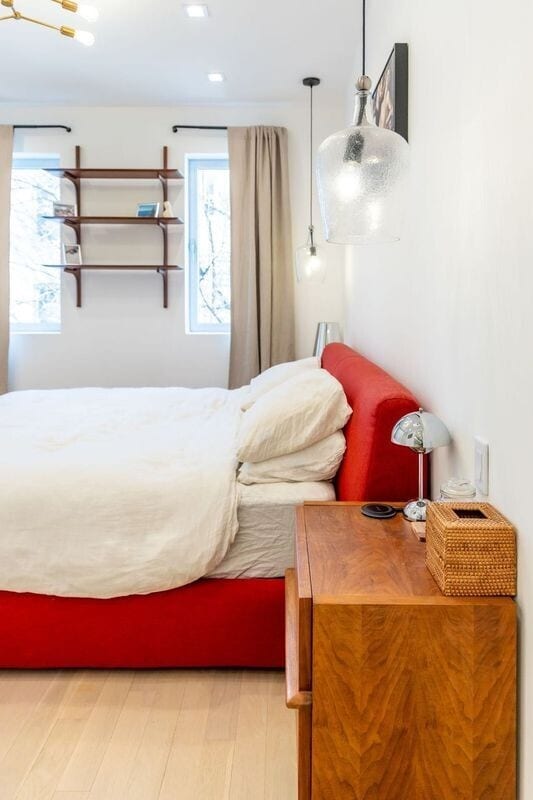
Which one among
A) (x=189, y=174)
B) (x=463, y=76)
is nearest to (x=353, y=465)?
(x=463, y=76)

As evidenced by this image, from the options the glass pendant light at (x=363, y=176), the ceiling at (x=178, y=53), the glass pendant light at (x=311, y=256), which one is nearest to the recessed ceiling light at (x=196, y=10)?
the ceiling at (x=178, y=53)

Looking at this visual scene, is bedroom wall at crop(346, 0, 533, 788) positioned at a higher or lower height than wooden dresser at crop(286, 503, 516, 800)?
higher

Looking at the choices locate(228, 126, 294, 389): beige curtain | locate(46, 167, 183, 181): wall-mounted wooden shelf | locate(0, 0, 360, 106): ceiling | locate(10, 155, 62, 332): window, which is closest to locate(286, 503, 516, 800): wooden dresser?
locate(0, 0, 360, 106): ceiling

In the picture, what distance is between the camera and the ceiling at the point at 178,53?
3.37 m

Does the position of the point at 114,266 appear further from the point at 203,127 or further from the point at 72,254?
the point at 203,127

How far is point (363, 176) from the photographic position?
1247 millimetres

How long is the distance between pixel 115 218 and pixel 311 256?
1509 millimetres

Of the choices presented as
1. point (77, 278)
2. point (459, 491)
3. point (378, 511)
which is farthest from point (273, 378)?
point (77, 278)

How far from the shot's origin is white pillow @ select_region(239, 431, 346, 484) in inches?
80.2

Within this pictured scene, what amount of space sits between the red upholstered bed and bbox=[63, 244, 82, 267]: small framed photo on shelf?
332 cm

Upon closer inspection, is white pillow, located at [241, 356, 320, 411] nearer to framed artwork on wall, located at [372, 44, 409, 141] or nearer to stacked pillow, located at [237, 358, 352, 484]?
stacked pillow, located at [237, 358, 352, 484]

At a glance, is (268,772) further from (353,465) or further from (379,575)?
(353,465)

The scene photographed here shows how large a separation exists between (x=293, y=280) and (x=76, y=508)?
3.21 meters

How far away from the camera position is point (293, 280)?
15.7 feet
